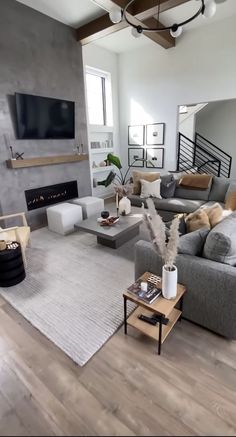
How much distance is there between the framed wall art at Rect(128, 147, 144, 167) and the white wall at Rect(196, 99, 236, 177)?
2.87m

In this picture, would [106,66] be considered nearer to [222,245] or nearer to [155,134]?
[155,134]

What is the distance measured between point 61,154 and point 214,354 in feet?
13.5

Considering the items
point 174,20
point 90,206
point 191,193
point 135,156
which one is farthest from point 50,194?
point 174,20

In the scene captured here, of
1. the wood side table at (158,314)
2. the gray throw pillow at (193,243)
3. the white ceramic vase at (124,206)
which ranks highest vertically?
the gray throw pillow at (193,243)

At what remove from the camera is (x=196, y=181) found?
4.18 metres

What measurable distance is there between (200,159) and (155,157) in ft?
5.82

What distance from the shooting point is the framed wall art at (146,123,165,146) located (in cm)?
563

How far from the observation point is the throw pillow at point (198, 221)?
205 centimetres

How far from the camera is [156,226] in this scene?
1.49 metres

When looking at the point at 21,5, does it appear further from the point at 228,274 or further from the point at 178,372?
the point at 178,372

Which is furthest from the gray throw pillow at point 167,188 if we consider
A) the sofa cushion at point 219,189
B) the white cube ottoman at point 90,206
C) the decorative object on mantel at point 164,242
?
the decorative object on mantel at point 164,242

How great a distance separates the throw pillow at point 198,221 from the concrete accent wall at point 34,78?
3.02 metres

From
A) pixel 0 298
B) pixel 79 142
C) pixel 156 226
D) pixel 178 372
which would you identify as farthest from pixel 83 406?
pixel 79 142

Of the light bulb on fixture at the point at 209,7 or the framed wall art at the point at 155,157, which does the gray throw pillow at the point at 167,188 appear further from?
the light bulb on fixture at the point at 209,7
